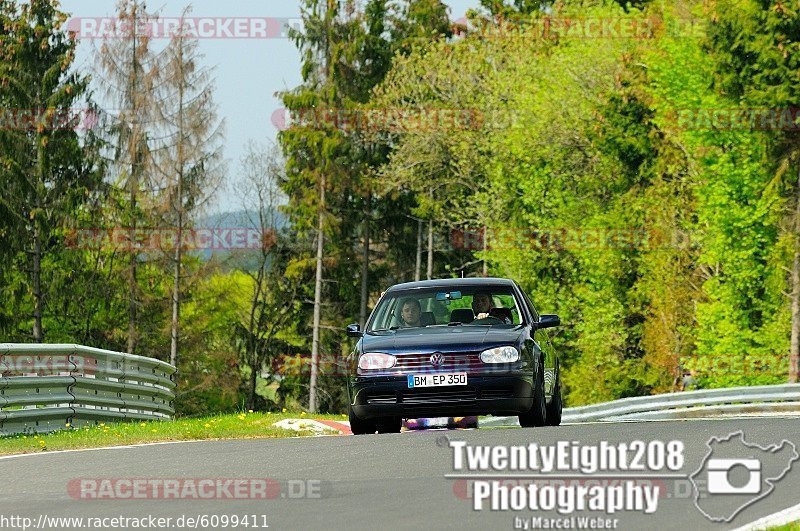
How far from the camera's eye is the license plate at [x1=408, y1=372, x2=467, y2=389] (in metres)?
16.3

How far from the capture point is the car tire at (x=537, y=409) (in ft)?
55.5

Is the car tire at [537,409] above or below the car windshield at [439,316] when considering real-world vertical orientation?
below

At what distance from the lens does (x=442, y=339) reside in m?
16.6

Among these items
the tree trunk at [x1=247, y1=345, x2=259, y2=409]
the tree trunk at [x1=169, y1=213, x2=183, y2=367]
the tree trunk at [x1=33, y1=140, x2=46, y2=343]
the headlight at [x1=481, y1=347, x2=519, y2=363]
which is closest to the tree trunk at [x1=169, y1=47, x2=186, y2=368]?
the tree trunk at [x1=169, y1=213, x2=183, y2=367]

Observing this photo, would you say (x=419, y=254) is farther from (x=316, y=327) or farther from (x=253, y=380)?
(x=253, y=380)

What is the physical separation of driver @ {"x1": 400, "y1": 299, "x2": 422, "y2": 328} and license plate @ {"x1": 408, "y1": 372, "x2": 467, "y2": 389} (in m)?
1.23

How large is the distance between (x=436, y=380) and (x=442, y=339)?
503 mm

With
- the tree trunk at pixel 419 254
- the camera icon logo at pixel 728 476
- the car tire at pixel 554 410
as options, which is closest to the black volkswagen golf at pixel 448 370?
the car tire at pixel 554 410

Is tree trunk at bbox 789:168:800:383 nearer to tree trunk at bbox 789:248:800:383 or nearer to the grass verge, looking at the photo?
tree trunk at bbox 789:248:800:383

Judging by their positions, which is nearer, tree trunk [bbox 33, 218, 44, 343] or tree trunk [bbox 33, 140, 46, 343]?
tree trunk [bbox 33, 140, 46, 343]

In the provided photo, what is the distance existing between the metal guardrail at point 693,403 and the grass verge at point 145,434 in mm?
5827

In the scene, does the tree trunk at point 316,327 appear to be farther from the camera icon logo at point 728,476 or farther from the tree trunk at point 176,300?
the camera icon logo at point 728,476

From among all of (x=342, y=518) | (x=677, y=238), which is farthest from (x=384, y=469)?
(x=677, y=238)

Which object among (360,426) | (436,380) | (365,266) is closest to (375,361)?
(436,380)
